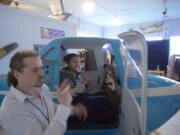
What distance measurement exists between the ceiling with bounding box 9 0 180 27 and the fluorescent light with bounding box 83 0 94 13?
0.16 meters

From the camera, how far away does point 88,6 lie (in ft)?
26.5

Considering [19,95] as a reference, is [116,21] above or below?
above

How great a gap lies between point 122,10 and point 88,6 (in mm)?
1615

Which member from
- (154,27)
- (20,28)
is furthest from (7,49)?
(154,27)

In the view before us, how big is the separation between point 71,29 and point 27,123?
3.34m

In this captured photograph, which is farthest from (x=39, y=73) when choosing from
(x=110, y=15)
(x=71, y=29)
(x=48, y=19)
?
(x=110, y=15)

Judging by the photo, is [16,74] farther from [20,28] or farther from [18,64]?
[20,28]

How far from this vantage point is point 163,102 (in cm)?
238

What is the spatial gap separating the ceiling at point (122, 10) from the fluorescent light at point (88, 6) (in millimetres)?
162

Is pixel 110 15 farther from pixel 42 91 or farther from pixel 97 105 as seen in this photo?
pixel 42 91

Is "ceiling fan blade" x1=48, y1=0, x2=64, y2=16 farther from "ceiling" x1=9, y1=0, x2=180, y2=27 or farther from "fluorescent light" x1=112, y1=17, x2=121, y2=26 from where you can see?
"fluorescent light" x1=112, y1=17, x2=121, y2=26

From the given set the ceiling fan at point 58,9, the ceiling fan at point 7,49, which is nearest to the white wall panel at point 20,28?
the ceiling fan at point 7,49

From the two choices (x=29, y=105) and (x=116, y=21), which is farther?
(x=116, y=21)

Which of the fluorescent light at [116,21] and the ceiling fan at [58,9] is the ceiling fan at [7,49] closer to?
the ceiling fan at [58,9]
